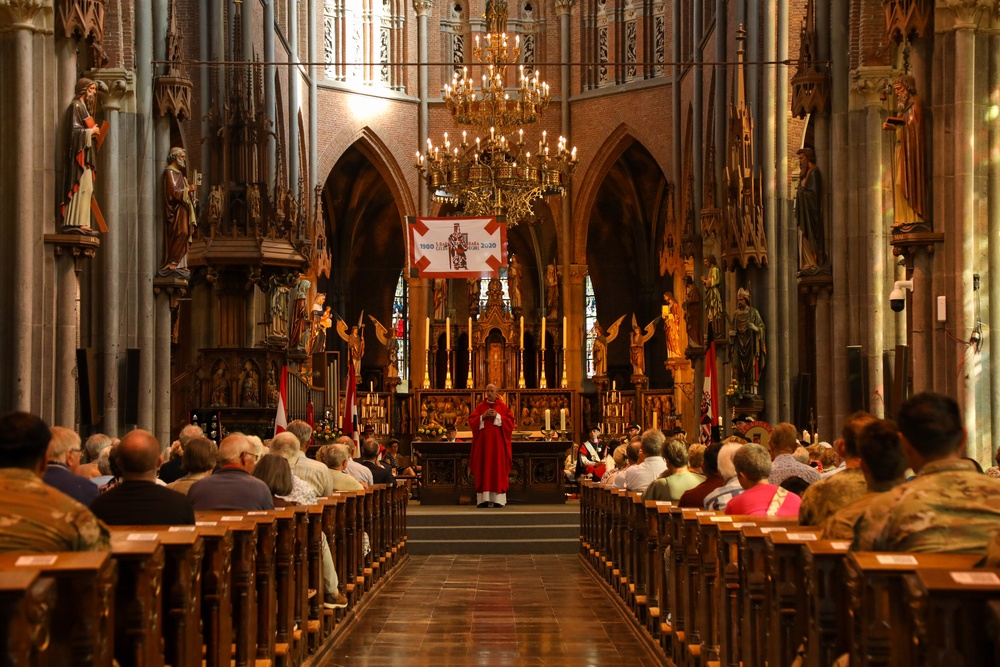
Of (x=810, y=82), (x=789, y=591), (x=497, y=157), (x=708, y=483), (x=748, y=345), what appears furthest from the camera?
(x=497, y=157)

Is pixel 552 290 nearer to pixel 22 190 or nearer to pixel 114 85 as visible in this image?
pixel 114 85

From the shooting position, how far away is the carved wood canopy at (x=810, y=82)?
1677cm

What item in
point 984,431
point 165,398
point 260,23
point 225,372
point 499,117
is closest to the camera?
point 984,431

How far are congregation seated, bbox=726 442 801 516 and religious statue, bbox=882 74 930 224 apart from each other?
5.63 metres

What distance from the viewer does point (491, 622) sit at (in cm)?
1059

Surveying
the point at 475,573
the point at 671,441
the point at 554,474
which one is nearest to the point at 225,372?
the point at 554,474

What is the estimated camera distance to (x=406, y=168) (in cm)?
3512

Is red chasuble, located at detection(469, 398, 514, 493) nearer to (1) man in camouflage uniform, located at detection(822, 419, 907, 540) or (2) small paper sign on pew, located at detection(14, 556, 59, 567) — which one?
(1) man in camouflage uniform, located at detection(822, 419, 907, 540)

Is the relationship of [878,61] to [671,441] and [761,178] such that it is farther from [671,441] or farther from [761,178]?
[671,441]

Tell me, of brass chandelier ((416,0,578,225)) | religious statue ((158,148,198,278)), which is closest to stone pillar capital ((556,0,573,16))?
brass chandelier ((416,0,578,225))

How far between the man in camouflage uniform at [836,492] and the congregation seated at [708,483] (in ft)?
8.17

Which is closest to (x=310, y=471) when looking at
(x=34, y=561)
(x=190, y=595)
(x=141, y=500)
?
(x=141, y=500)

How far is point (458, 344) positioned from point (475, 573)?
21.1 metres

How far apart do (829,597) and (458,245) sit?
53.8 ft
